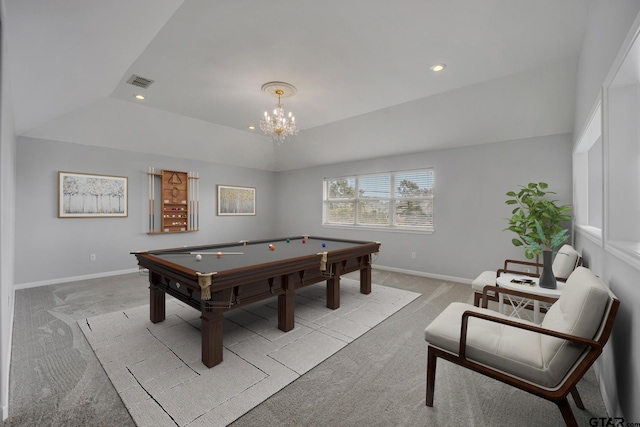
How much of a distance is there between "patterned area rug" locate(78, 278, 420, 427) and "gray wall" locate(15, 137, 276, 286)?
2.48m

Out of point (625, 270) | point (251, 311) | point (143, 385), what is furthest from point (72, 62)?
point (625, 270)

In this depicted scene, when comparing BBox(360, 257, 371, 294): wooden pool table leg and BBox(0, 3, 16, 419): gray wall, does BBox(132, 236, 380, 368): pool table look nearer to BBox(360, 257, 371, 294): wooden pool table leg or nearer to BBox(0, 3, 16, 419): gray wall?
BBox(360, 257, 371, 294): wooden pool table leg

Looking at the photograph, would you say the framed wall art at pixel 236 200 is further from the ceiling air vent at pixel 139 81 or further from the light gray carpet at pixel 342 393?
the light gray carpet at pixel 342 393

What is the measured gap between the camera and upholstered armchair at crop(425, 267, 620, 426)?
139 centimetres

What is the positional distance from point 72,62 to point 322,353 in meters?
3.57

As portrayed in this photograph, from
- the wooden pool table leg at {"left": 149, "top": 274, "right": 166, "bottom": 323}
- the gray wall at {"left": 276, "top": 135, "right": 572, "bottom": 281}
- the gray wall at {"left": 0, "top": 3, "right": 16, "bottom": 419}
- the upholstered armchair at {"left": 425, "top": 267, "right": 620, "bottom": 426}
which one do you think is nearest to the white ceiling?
the gray wall at {"left": 0, "top": 3, "right": 16, "bottom": 419}

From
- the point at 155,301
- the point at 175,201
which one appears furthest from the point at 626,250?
the point at 175,201

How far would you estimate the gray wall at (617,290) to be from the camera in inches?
54.9

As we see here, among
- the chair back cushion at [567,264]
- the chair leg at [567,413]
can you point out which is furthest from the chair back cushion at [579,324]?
the chair back cushion at [567,264]

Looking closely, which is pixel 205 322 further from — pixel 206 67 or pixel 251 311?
pixel 206 67

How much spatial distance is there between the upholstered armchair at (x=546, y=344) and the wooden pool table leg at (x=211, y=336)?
5.33 ft

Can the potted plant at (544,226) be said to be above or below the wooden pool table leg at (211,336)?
above

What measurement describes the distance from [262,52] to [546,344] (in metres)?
3.49

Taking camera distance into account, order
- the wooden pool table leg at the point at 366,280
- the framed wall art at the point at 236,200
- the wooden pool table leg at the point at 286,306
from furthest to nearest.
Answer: the framed wall art at the point at 236,200
the wooden pool table leg at the point at 366,280
the wooden pool table leg at the point at 286,306
